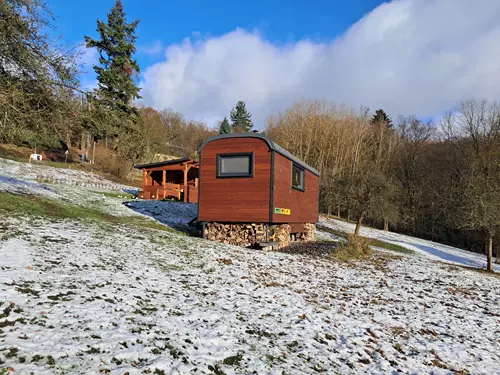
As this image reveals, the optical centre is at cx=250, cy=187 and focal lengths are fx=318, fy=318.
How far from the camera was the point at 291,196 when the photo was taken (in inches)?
513

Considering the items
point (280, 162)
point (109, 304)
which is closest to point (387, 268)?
point (280, 162)

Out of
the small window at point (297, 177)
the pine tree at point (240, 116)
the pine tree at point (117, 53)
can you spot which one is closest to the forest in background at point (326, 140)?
the pine tree at point (117, 53)

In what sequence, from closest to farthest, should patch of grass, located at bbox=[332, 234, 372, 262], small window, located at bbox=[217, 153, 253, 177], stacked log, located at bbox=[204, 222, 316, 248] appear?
small window, located at bbox=[217, 153, 253, 177], stacked log, located at bbox=[204, 222, 316, 248], patch of grass, located at bbox=[332, 234, 372, 262]

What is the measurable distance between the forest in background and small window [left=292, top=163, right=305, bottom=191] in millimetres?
6296

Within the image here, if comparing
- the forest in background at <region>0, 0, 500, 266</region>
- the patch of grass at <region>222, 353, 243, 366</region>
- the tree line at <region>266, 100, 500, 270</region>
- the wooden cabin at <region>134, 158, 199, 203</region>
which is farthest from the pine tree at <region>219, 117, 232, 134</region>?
the patch of grass at <region>222, 353, 243, 366</region>

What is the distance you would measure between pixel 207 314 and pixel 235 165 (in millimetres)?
7300

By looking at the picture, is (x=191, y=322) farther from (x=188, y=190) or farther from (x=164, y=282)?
(x=188, y=190)

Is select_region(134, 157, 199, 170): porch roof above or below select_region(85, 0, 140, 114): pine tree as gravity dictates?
below

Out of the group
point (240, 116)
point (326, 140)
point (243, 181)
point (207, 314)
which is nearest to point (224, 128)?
point (240, 116)

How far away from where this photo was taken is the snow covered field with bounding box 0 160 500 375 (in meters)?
3.30

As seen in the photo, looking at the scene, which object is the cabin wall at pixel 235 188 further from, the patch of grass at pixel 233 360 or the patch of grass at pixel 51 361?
the patch of grass at pixel 51 361

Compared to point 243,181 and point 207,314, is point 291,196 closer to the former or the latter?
point 243,181

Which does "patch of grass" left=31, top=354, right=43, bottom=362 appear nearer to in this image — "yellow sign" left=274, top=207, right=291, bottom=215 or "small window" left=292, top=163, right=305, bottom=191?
"yellow sign" left=274, top=207, right=291, bottom=215

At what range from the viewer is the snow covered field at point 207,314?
3299mm
